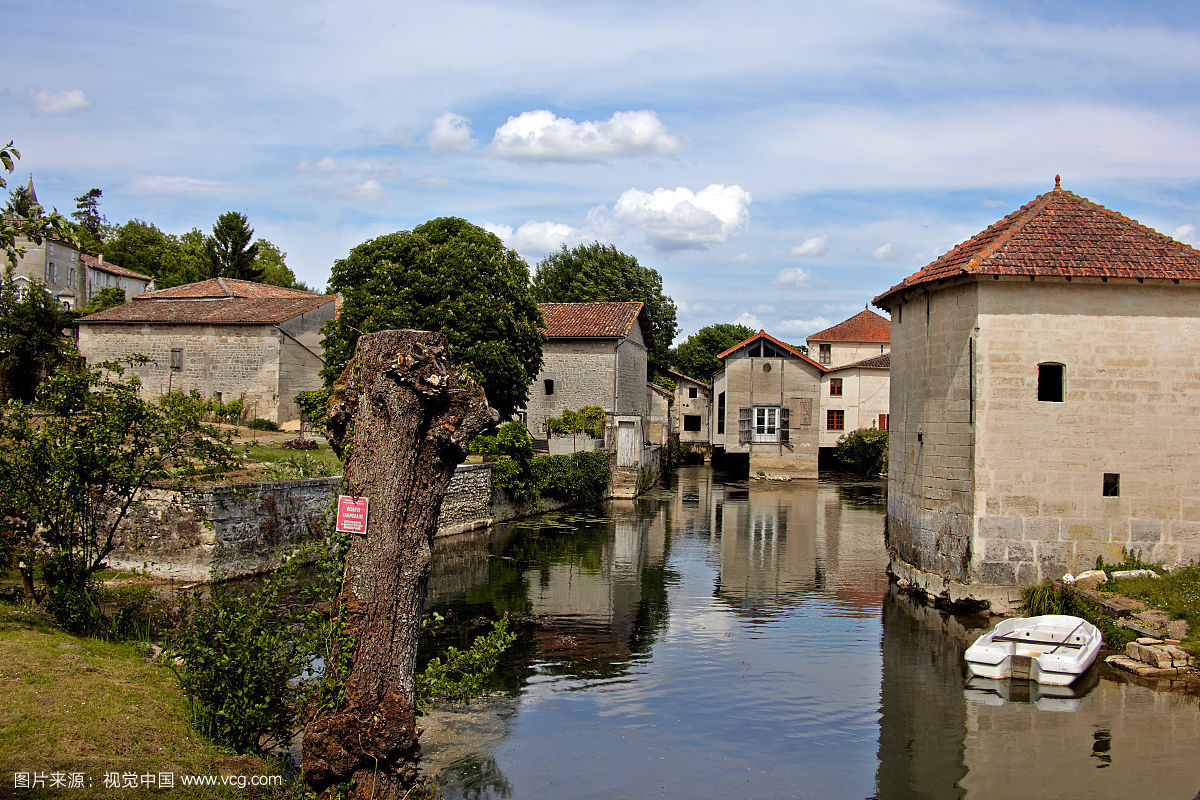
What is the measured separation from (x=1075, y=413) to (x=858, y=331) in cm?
3688

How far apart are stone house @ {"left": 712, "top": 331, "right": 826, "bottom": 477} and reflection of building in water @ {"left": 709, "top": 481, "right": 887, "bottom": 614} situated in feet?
19.6

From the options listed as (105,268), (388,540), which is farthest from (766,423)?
(105,268)

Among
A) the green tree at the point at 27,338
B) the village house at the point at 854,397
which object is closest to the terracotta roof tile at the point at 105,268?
the green tree at the point at 27,338

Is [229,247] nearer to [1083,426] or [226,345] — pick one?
[226,345]

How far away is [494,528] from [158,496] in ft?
35.4

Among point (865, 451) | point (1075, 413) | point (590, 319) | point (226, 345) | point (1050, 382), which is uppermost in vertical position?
point (590, 319)

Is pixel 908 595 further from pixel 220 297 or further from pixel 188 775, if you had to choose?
pixel 220 297

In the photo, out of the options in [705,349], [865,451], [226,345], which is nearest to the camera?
[226,345]

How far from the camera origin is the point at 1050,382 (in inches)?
567

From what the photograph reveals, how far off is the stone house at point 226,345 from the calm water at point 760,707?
1522cm

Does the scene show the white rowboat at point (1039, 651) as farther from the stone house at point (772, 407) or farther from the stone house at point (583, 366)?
the stone house at point (772, 407)

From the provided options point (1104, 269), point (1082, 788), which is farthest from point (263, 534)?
point (1104, 269)

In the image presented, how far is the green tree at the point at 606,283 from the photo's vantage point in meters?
57.8

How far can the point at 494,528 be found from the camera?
80.3 ft
